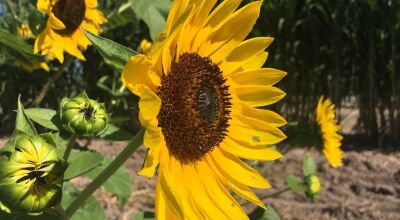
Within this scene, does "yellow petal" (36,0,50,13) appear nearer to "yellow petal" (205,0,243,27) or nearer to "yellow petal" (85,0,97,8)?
"yellow petal" (85,0,97,8)

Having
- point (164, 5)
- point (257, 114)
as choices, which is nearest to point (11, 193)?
point (257, 114)

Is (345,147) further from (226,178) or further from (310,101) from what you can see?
(226,178)

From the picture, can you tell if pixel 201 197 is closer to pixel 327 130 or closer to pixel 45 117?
pixel 45 117

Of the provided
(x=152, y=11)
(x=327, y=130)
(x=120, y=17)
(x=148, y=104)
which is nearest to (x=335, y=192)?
(x=327, y=130)

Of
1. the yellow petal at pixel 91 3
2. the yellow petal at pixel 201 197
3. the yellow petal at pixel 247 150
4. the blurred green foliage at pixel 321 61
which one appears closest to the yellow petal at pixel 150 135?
the yellow petal at pixel 201 197

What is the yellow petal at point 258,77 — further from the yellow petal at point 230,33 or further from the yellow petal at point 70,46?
the yellow petal at point 70,46

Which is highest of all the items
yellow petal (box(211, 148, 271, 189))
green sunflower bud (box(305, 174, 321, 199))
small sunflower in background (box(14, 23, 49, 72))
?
yellow petal (box(211, 148, 271, 189))

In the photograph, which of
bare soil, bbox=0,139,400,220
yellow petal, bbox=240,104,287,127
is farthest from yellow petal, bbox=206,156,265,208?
bare soil, bbox=0,139,400,220

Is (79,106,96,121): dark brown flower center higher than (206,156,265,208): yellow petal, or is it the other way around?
(79,106,96,121): dark brown flower center
